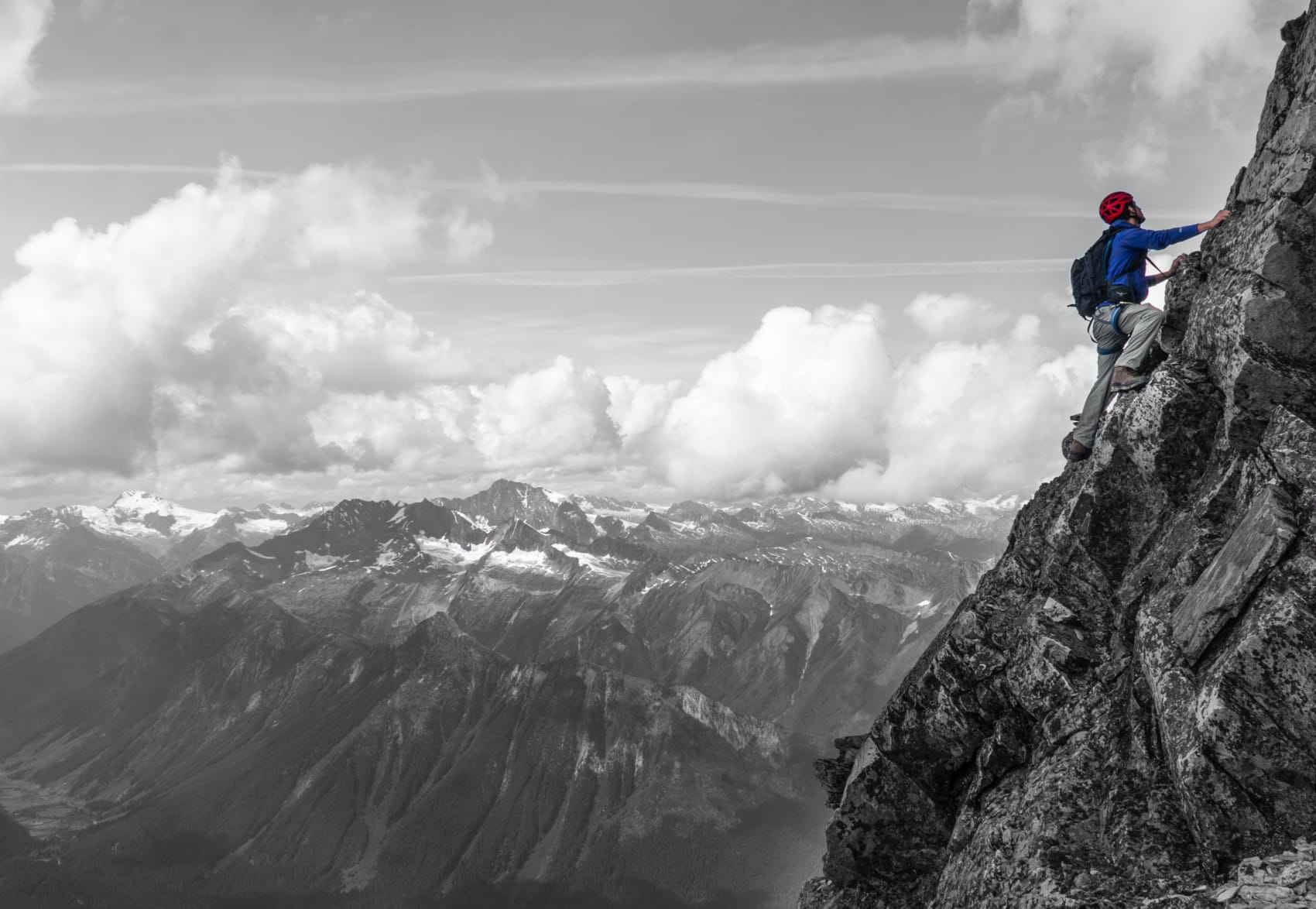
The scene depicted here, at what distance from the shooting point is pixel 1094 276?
27.9 metres

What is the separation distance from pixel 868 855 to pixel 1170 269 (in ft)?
82.3

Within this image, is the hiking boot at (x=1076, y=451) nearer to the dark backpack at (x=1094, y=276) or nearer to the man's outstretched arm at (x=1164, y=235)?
the dark backpack at (x=1094, y=276)

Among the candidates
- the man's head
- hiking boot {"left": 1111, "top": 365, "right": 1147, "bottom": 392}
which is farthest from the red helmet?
hiking boot {"left": 1111, "top": 365, "right": 1147, "bottom": 392}

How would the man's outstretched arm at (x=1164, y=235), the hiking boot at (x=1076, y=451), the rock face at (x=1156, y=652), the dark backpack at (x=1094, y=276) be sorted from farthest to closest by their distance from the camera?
the hiking boot at (x=1076, y=451) < the dark backpack at (x=1094, y=276) < the man's outstretched arm at (x=1164, y=235) < the rock face at (x=1156, y=652)

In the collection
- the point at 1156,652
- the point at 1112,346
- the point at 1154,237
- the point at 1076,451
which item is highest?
the point at 1154,237

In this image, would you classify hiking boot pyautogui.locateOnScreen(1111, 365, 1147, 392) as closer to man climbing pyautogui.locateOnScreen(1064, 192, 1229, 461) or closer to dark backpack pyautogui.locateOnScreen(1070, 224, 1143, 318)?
man climbing pyautogui.locateOnScreen(1064, 192, 1229, 461)

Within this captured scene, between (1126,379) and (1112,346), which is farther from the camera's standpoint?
(1112,346)

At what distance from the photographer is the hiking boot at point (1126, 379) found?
2700 cm

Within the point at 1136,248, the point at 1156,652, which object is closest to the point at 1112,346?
the point at 1136,248

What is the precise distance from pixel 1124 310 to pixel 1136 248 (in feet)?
8.01

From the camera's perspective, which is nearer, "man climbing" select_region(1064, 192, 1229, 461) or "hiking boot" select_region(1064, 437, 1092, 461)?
"man climbing" select_region(1064, 192, 1229, 461)

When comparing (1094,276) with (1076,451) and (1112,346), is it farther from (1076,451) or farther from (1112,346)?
(1076,451)

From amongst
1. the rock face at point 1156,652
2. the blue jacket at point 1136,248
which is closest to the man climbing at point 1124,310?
the blue jacket at point 1136,248

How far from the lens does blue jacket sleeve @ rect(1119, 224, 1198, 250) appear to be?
24812mm
